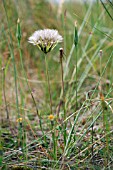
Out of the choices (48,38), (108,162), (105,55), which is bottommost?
(108,162)

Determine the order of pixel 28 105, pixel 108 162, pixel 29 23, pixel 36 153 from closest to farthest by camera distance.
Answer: pixel 108 162, pixel 36 153, pixel 28 105, pixel 29 23

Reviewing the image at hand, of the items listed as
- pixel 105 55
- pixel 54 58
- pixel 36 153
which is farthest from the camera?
pixel 54 58

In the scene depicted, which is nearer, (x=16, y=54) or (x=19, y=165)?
(x=19, y=165)

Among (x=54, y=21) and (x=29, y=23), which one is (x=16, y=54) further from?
(x=54, y=21)

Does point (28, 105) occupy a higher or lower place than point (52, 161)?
higher

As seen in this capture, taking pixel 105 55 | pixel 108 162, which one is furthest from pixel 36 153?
pixel 105 55

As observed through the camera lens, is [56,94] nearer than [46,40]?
No

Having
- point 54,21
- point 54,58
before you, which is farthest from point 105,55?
point 54,21
